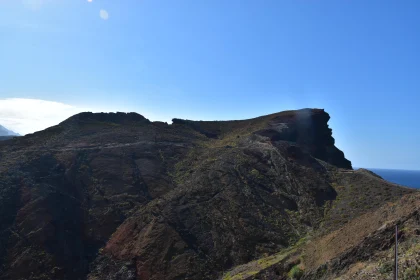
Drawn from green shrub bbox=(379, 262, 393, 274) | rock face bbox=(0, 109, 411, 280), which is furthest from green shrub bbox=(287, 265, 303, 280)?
rock face bbox=(0, 109, 411, 280)

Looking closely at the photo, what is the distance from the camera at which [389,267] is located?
11328mm

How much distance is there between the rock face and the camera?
2459cm

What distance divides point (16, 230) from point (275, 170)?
2497 cm

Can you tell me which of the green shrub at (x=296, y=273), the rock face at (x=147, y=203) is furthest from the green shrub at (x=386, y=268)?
the rock face at (x=147, y=203)

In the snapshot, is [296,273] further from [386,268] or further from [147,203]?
[147,203]

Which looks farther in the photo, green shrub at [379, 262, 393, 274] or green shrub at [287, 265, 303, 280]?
green shrub at [287, 265, 303, 280]

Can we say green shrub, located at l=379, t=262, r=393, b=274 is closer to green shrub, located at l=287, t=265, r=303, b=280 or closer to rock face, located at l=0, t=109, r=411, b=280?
green shrub, located at l=287, t=265, r=303, b=280

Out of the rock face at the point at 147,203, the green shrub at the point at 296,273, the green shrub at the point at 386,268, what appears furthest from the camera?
the rock face at the point at 147,203

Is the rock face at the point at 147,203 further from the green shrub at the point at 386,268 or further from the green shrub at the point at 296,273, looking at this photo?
the green shrub at the point at 386,268

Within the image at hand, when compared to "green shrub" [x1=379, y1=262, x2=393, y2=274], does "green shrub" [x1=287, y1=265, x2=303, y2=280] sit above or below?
below

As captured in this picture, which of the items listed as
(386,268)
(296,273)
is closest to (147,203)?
(296,273)

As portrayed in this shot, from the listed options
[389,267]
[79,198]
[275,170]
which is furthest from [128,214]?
[389,267]

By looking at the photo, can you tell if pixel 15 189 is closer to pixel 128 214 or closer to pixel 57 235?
pixel 57 235

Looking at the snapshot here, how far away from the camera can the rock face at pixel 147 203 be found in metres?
24.6
